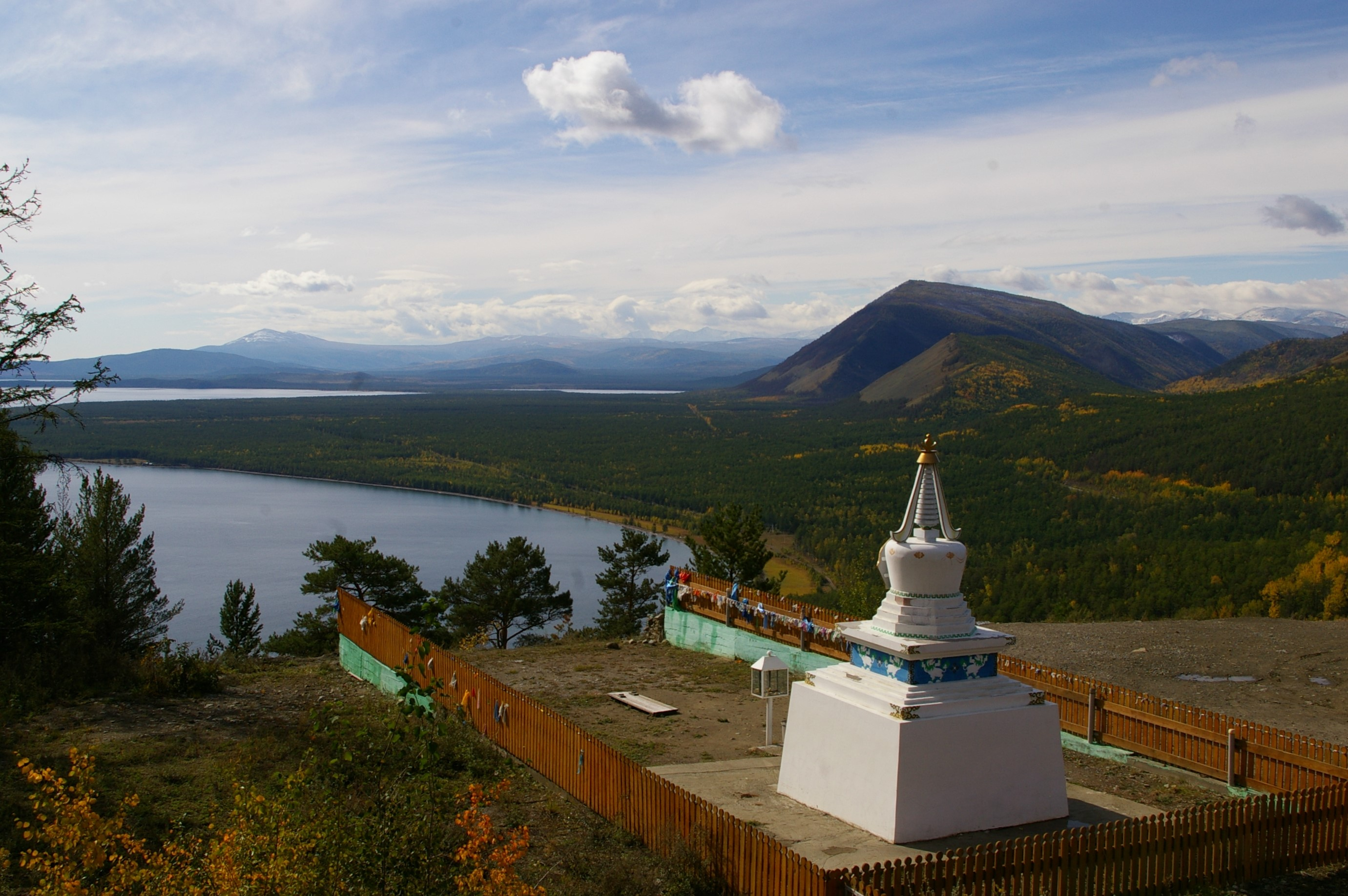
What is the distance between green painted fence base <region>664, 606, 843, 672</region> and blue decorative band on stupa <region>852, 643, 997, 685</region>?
8.35 metres

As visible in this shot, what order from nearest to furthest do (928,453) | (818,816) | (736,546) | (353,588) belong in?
1. (818,816)
2. (928,453)
3. (736,546)
4. (353,588)

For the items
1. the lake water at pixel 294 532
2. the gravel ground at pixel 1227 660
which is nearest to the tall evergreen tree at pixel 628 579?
the gravel ground at pixel 1227 660

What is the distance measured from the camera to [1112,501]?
85125 mm

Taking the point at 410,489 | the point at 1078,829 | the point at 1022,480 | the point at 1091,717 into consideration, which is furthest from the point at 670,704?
the point at 410,489

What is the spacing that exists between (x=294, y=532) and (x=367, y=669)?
79423mm

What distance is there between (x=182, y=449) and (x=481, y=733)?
581ft

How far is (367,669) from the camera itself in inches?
941

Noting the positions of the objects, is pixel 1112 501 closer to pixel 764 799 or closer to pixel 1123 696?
pixel 1123 696

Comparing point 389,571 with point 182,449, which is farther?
point 182,449

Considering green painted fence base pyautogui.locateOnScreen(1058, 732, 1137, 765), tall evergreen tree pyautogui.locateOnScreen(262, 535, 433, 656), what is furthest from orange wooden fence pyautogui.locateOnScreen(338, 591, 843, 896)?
tall evergreen tree pyautogui.locateOnScreen(262, 535, 433, 656)

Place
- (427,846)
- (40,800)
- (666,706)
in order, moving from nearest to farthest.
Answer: (40,800)
(427,846)
(666,706)

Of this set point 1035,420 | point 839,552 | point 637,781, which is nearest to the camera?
point 637,781

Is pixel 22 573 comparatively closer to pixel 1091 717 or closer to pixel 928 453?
pixel 928 453

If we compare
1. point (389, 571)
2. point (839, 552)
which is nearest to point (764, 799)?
point (389, 571)
